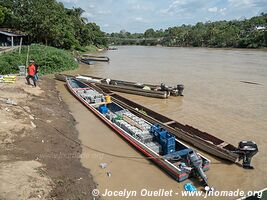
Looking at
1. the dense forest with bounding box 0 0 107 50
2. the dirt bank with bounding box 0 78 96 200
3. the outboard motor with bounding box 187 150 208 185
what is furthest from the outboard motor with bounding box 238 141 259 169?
the dense forest with bounding box 0 0 107 50

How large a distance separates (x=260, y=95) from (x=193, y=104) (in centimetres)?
513

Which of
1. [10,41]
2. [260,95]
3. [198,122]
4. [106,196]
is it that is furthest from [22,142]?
[10,41]

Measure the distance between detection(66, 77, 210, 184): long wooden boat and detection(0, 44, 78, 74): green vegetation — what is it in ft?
34.0

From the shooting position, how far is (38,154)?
7113 mm

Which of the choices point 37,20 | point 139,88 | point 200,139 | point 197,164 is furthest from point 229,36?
point 197,164

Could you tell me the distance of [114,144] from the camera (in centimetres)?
918

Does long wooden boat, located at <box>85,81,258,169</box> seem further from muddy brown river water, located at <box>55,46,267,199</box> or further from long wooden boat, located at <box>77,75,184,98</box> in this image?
long wooden boat, located at <box>77,75,184,98</box>

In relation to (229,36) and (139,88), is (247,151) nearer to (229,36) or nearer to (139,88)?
(139,88)

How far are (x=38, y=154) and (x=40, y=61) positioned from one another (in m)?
17.4

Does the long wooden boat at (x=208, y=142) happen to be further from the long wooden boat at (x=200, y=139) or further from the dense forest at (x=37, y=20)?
the dense forest at (x=37, y=20)

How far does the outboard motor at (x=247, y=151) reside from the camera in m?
7.19

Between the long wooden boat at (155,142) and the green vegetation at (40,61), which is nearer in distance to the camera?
the long wooden boat at (155,142)

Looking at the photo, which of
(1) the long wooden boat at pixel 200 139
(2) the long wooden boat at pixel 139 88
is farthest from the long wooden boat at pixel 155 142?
(2) the long wooden boat at pixel 139 88

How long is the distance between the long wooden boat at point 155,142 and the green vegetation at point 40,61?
1036 cm
